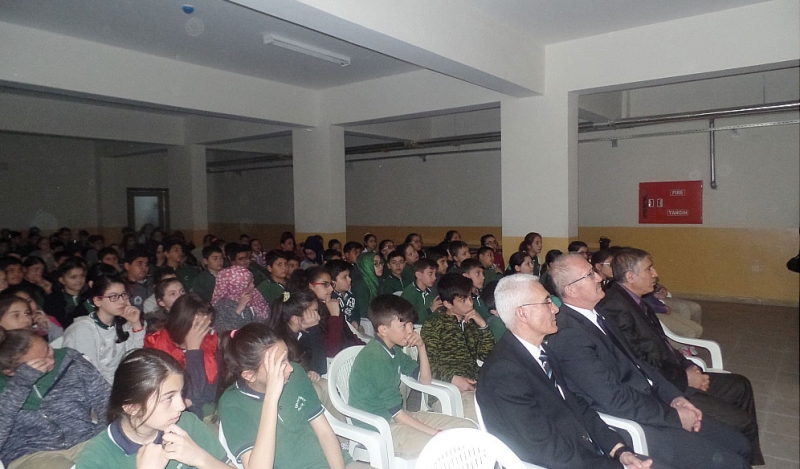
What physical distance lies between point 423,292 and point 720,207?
17.9 feet

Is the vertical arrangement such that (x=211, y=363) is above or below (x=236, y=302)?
below

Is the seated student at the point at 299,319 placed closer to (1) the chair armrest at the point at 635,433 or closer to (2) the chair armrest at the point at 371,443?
(2) the chair armrest at the point at 371,443

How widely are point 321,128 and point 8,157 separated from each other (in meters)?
7.70

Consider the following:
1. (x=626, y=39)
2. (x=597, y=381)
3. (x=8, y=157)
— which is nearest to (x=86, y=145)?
(x=8, y=157)

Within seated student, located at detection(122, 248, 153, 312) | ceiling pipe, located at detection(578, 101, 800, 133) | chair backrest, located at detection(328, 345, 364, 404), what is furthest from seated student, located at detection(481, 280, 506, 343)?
ceiling pipe, located at detection(578, 101, 800, 133)

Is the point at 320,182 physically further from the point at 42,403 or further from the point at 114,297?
the point at 42,403

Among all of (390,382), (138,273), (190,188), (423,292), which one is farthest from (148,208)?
(390,382)

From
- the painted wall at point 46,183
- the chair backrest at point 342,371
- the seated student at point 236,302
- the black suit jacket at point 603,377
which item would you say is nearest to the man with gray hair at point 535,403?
the black suit jacket at point 603,377

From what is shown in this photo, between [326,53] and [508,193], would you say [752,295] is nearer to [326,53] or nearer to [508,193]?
[508,193]

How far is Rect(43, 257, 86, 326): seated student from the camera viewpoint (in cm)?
388

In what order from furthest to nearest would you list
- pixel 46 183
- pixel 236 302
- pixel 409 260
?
pixel 46 183 < pixel 409 260 < pixel 236 302

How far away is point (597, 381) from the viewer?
2246 mm

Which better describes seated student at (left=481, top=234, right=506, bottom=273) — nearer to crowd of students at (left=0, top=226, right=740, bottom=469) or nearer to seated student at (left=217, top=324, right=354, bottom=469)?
crowd of students at (left=0, top=226, right=740, bottom=469)

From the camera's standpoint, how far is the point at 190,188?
9.28 m
